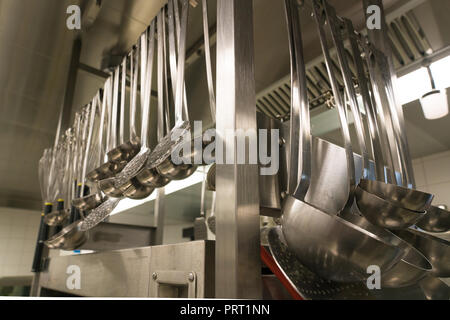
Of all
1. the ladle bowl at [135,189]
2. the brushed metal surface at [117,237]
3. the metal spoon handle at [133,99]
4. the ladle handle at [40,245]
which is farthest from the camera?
the ladle handle at [40,245]

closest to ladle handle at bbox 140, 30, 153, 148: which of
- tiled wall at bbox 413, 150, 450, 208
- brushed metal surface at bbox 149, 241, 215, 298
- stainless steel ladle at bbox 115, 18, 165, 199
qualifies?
stainless steel ladle at bbox 115, 18, 165, 199

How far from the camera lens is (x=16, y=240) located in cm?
505

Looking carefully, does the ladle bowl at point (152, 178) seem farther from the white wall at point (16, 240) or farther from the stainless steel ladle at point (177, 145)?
the white wall at point (16, 240)

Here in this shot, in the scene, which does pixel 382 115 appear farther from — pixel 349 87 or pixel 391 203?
pixel 391 203

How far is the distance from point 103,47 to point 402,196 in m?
1.16

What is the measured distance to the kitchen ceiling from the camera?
33.1 inches

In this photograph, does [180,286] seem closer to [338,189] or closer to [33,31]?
[338,189]

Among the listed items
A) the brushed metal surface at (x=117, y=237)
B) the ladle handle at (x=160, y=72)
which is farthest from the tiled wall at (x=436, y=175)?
the ladle handle at (x=160, y=72)

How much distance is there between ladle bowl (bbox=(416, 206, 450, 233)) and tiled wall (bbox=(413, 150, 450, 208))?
4.72 feet

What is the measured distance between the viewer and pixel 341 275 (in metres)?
0.33

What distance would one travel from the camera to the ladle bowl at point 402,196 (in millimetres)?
416

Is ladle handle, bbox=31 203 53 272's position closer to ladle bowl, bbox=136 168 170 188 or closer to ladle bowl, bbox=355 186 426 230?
ladle bowl, bbox=136 168 170 188

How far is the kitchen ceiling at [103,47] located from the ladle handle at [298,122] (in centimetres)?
34

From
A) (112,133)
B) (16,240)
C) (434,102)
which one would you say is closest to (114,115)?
(112,133)
